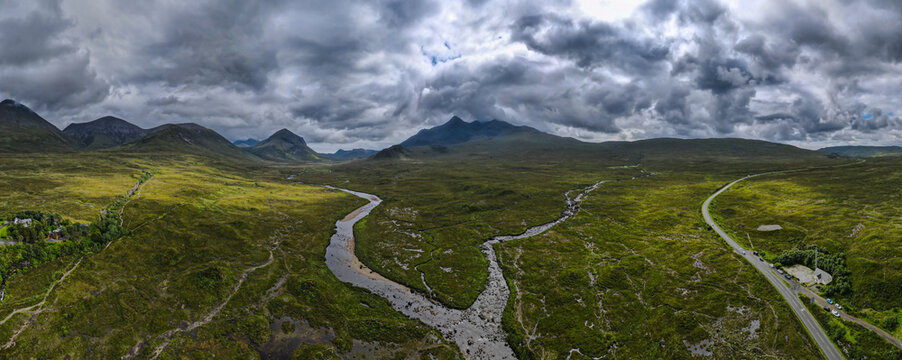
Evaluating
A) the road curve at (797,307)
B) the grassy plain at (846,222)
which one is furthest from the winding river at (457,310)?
the grassy plain at (846,222)

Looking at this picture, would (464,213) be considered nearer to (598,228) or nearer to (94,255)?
(598,228)

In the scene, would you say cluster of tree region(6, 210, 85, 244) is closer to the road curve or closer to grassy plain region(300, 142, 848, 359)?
grassy plain region(300, 142, 848, 359)

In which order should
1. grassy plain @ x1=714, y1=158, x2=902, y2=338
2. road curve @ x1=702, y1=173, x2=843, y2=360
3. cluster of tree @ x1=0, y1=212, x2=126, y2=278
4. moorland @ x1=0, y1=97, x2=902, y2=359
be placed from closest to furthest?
road curve @ x1=702, y1=173, x2=843, y2=360 < moorland @ x1=0, y1=97, x2=902, y2=359 < grassy plain @ x1=714, y1=158, x2=902, y2=338 < cluster of tree @ x1=0, y1=212, x2=126, y2=278

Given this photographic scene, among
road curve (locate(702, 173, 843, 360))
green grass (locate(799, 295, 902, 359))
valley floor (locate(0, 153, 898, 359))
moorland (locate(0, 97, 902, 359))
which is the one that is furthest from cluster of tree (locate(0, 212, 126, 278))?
green grass (locate(799, 295, 902, 359))

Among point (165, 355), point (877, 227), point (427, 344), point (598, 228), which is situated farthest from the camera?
point (598, 228)

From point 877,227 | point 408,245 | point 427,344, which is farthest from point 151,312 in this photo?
point 877,227

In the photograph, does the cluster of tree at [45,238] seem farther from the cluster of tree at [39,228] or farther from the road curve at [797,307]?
the road curve at [797,307]
